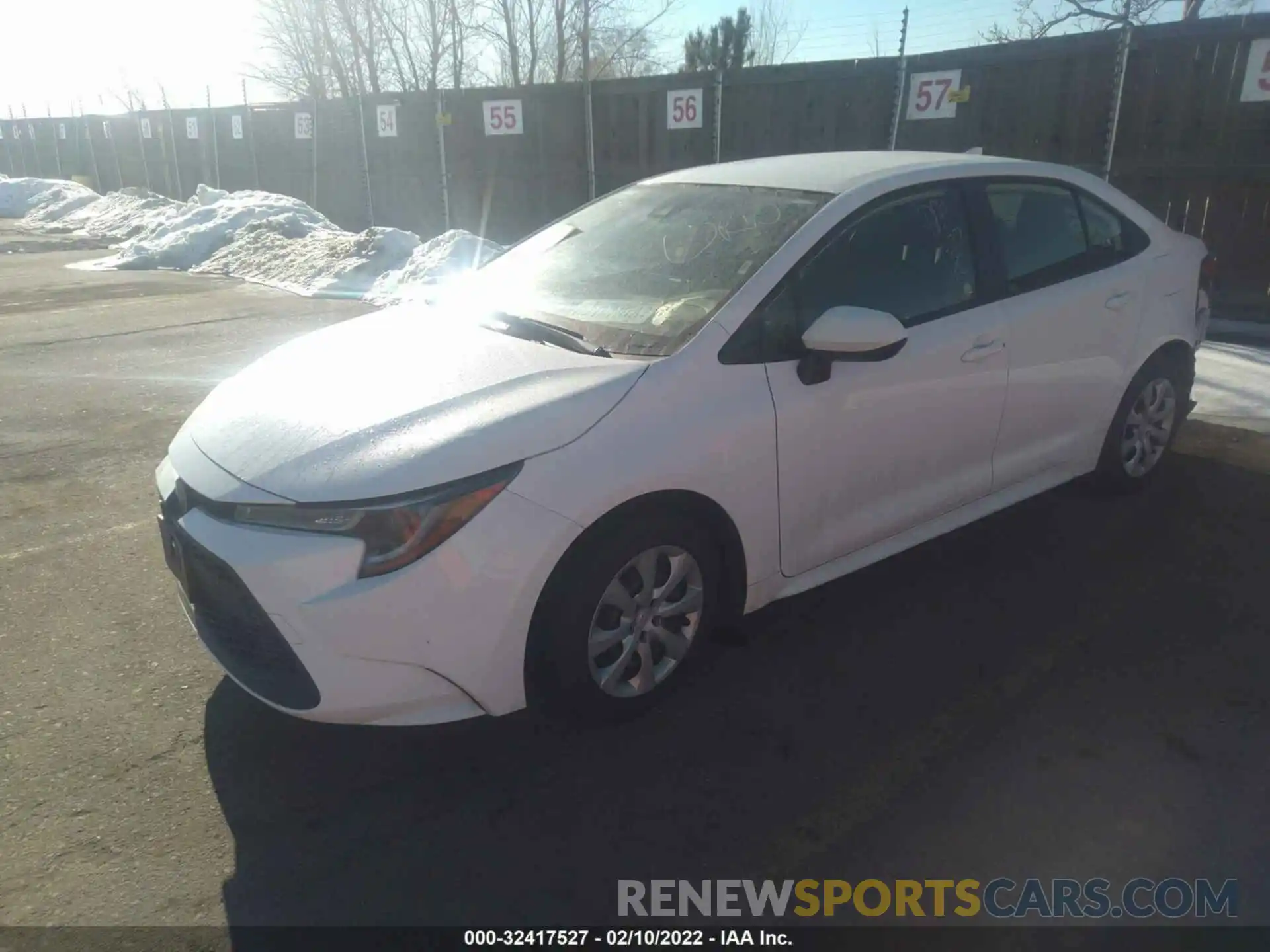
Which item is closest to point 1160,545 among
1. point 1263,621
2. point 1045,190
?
point 1263,621

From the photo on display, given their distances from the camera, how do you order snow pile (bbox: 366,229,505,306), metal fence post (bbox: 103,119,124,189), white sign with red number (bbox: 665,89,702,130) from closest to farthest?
snow pile (bbox: 366,229,505,306) → white sign with red number (bbox: 665,89,702,130) → metal fence post (bbox: 103,119,124,189)

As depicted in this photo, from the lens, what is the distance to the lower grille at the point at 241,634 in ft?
8.50

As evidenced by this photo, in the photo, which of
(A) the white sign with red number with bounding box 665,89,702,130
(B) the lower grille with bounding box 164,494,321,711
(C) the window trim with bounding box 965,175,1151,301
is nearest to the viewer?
(B) the lower grille with bounding box 164,494,321,711

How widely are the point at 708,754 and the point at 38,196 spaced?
2958 centimetres

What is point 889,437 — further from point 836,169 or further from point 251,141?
point 251,141

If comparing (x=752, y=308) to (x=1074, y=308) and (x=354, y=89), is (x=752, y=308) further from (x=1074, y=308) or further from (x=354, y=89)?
(x=354, y=89)

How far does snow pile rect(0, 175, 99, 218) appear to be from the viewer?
2448 centimetres

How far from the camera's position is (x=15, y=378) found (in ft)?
25.0

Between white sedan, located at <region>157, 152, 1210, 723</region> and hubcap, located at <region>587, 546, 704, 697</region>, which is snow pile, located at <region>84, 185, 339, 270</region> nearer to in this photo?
white sedan, located at <region>157, 152, 1210, 723</region>

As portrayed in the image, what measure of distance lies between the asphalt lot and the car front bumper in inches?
13.4

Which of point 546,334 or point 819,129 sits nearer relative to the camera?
point 546,334

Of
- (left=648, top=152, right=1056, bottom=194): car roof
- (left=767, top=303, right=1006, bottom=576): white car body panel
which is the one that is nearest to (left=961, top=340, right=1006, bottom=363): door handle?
(left=767, top=303, right=1006, bottom=576): white car body panel

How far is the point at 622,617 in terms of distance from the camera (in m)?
2.91

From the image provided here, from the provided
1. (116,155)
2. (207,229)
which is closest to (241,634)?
(207,229)
